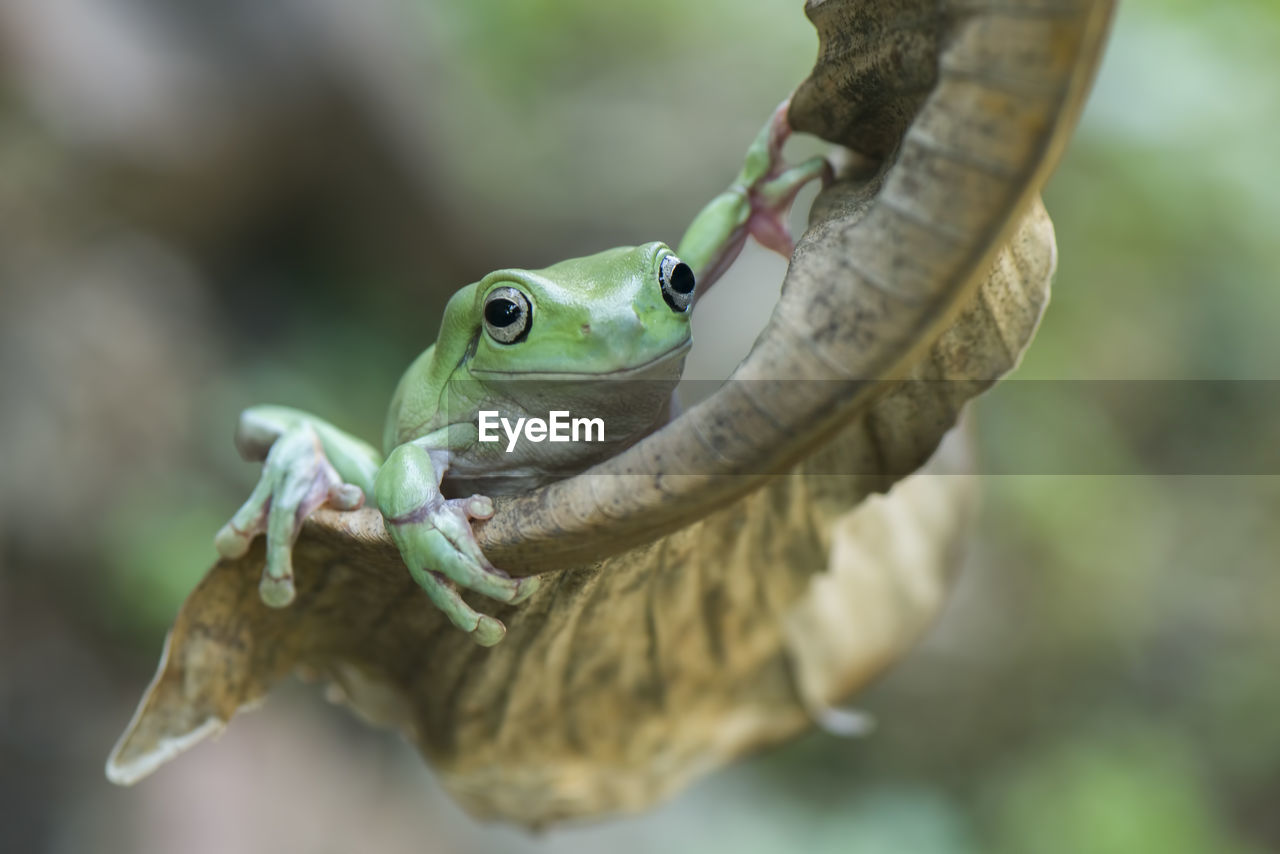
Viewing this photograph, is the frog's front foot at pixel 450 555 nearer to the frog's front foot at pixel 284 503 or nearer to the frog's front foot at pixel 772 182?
the frog's front foot at pixel 284 503

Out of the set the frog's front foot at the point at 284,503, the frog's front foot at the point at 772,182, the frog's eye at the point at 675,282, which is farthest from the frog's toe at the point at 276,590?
the frog's front foot at the point at 772,182

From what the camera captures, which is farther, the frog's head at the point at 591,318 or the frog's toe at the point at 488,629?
the frog's head at the point at 591,318

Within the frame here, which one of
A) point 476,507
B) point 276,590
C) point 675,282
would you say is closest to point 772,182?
point 675,282

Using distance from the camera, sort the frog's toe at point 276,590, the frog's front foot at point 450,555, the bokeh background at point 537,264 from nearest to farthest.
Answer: the frog's front foot at point 450,555, the frog's toe at point 276,590, the bokeh background at point 537,264

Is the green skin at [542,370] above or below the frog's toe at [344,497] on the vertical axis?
above

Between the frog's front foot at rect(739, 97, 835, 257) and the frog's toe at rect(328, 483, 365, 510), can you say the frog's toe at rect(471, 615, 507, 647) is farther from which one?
the frog's front foot at rect(739, 97, 835, 257)

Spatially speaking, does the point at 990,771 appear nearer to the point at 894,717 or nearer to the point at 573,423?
the point at 894,717

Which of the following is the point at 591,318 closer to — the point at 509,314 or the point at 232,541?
the point at 509,314
